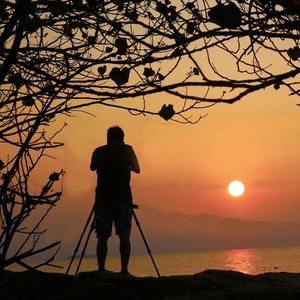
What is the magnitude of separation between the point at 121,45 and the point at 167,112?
60cm

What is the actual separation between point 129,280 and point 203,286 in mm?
968

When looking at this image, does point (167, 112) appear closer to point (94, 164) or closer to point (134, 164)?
point (134, 164)

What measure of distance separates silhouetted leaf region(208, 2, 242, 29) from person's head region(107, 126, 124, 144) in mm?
7210

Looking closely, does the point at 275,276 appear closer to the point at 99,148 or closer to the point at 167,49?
the point at 99,148

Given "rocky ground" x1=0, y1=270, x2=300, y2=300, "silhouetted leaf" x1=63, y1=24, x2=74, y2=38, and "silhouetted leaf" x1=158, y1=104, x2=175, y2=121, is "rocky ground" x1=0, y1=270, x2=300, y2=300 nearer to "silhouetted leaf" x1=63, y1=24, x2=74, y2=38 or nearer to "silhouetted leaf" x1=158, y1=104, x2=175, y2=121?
"silhouetted leaf" x1=63, y1=24, x2=74, y2=38

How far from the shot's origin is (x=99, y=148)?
1018 centimetres

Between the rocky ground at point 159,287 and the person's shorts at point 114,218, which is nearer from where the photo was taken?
the rocky ground at point 159,287

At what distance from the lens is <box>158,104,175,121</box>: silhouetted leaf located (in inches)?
153

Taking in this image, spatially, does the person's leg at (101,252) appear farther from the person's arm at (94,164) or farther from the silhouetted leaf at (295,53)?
the silhouetted leaf at (295,53)

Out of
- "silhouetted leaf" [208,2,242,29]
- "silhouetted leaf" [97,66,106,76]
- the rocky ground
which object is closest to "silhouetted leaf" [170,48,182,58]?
"silhouetted leaf" [208,2,242,29]

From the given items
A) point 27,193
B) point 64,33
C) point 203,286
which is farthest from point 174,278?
point 27,193

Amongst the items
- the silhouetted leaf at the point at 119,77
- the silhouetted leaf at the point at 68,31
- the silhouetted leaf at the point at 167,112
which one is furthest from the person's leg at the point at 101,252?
the silhouetted leaf at the point at 119,77

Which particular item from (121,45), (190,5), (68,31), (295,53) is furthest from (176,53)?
(68,31)

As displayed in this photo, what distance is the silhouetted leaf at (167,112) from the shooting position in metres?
3.88
